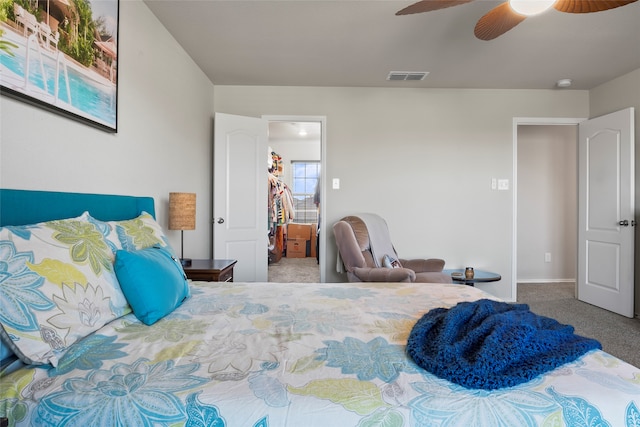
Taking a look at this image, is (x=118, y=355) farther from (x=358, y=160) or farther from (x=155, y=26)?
(x=358, y=160)

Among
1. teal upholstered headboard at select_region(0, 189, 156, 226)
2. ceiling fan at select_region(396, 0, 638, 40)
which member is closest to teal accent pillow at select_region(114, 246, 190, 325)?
teal upholstered headboard at select_region(0, 189, 156, 226)

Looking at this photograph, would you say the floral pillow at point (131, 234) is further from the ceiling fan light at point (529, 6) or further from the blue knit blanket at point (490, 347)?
the ceiling fan light at point (529, 6)

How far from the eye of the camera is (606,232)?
11.4 ft

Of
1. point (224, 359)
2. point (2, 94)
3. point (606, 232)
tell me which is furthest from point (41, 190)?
point (606, 232)

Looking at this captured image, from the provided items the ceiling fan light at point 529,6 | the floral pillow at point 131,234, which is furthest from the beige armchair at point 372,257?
the ceiling fan light at point 529,6

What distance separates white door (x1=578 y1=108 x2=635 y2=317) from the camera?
3.29 m

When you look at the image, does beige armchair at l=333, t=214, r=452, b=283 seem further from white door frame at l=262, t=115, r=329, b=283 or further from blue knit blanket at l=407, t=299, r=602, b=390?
blue knit blanket at l=407, t=299, r=602, b=390

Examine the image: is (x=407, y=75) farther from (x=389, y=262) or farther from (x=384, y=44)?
(x=389, y=262)

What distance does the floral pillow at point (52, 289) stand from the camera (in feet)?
2.78

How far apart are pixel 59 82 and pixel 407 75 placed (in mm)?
2960

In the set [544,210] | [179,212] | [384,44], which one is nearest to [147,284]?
[179,212]

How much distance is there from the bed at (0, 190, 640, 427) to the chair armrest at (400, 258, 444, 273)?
2.12 meters

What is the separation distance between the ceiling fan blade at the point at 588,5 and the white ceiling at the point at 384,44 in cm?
71

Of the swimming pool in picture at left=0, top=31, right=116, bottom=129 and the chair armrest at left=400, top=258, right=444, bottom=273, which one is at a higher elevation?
the swimming pool in picture at left=0, top=31, right=116, bottom=129
